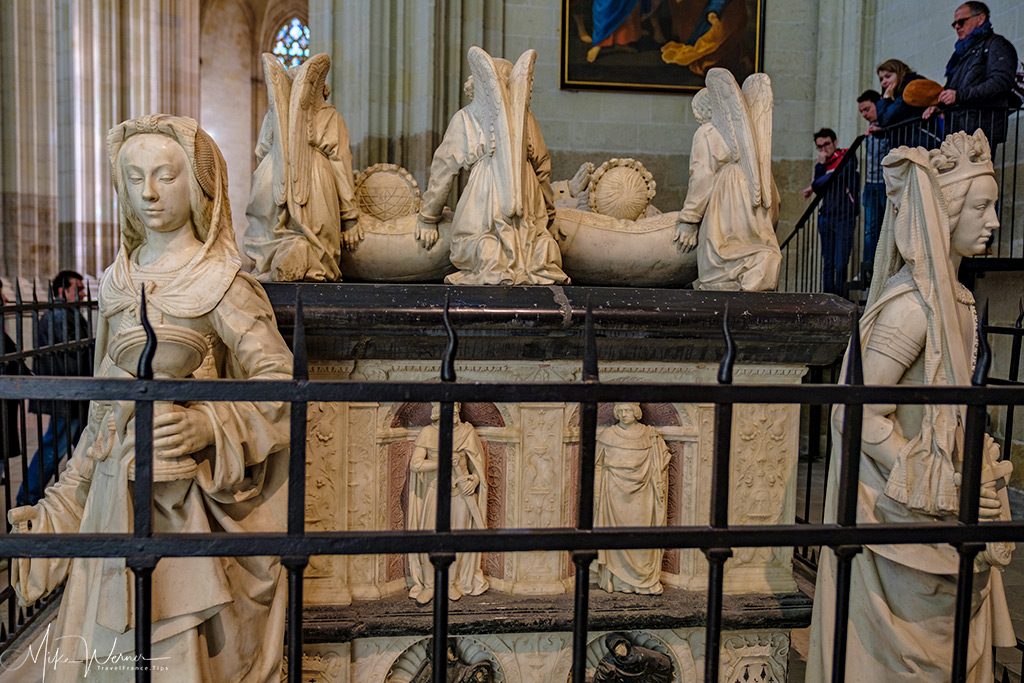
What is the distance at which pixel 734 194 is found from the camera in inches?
138

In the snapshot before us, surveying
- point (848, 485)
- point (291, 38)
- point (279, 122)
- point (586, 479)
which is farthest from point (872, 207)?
point (291, 38)

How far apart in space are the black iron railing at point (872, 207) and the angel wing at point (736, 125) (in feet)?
8.11

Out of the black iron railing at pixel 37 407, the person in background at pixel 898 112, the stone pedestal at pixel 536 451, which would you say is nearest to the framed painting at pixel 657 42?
the person in background at pixel 898 112

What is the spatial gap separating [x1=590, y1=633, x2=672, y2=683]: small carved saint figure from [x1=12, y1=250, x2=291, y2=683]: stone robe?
1.18 m

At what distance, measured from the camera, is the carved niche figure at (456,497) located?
2928mm

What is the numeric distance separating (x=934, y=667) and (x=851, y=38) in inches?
286

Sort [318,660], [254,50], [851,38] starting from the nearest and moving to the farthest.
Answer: [318,660] → [851,38] → [254,50]

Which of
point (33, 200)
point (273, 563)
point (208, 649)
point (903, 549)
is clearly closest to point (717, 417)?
point (903, 549)

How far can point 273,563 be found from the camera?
7.71 ft

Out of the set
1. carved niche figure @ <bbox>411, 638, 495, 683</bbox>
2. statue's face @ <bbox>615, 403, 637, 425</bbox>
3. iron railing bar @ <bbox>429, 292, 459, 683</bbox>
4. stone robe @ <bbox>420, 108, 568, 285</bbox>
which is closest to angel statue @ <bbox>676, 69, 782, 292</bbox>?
stone robe @ <bbox>420, 108, 568, 285</bbox>

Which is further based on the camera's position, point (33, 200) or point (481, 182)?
point (33, 200)

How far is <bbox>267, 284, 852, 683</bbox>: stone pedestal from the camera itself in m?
2.80

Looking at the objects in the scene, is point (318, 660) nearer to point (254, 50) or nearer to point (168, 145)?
point (168, 145)

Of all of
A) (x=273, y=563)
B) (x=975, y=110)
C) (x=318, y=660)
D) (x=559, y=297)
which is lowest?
(x=318, y=660)
